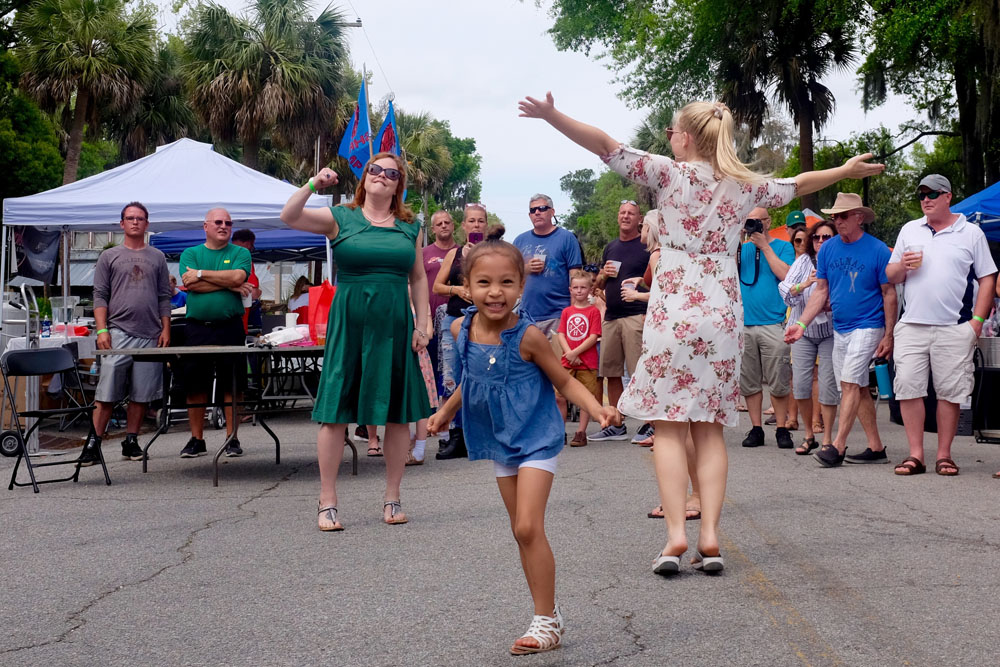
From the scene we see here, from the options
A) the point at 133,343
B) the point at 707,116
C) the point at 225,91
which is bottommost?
the point at 133,343

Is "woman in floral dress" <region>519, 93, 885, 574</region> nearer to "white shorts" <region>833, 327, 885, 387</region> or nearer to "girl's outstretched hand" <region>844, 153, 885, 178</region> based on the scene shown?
"girl's outstretched hand" <region>844, 153, 885, 178</region>

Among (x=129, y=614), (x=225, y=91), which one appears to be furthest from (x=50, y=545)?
(x=225, y=91)

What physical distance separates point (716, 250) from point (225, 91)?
30.6m

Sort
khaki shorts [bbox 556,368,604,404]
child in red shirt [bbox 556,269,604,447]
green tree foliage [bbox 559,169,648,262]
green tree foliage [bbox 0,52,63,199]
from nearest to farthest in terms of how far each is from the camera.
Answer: child in red shirt [bbox 556,269,604,447]
khaki shorts [bbox 556,368,604,404]
green tree foliage [bbox 0,52,63,199]
green tree foliage [bbox 559,169,648,262]

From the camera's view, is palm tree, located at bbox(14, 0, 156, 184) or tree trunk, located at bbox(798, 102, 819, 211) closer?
tree trunk, located at bbox(798, 102, 819, 211)

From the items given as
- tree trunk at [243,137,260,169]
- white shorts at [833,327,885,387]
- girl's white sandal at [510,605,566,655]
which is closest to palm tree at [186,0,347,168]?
tree trunk at [243,137,260,169]

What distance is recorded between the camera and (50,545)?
6.04 meters

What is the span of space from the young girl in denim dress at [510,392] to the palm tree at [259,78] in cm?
3109

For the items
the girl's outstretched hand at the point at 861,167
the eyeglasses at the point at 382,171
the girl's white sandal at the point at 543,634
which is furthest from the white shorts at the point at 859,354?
the girl's white sandal at the point at 543,634

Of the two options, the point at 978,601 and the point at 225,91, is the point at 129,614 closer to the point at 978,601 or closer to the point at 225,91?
the point at 978,601

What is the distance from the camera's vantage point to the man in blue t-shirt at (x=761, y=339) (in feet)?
33.6

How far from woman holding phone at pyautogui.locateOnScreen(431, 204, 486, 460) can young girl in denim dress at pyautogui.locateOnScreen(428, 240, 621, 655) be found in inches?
194

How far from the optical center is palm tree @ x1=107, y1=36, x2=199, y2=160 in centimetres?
4031

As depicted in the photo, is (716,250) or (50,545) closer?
(716,250)
